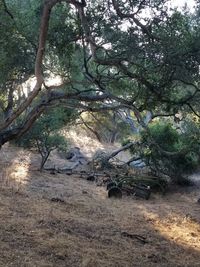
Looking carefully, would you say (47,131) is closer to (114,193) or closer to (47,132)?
(47,132)

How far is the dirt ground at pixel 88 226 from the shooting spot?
702 centimetres

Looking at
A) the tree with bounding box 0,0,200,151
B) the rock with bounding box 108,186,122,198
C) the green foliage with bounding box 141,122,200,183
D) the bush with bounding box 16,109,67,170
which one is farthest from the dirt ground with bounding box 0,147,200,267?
the tree with bounding box 0,0,200,151

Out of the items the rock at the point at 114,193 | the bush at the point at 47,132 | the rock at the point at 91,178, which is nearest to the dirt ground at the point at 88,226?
the rock at the point at 114,193

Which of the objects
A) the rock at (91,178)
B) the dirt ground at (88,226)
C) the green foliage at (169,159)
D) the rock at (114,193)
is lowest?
the dirt ground at (88,226)

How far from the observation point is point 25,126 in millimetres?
7031

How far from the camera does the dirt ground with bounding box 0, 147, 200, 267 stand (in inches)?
276

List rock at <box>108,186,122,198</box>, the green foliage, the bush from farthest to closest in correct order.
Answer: the bush < the green foliage < rock at <box>108,186,122,198</box>

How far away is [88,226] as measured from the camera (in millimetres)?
9258

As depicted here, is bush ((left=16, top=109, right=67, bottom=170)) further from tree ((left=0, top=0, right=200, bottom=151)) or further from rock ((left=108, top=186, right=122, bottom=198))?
tree ((left=0, top=0, right=200, bottom=151))

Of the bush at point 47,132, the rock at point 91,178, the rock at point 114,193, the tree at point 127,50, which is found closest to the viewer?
the tree at point 127,50

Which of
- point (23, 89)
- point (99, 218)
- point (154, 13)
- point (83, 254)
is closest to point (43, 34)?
point (154, 13)

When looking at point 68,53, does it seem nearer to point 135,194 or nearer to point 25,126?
point 25,126

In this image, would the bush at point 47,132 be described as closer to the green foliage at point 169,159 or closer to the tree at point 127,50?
the green foliage at point 169,159

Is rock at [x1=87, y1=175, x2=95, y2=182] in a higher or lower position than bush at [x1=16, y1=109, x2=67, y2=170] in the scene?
lower
